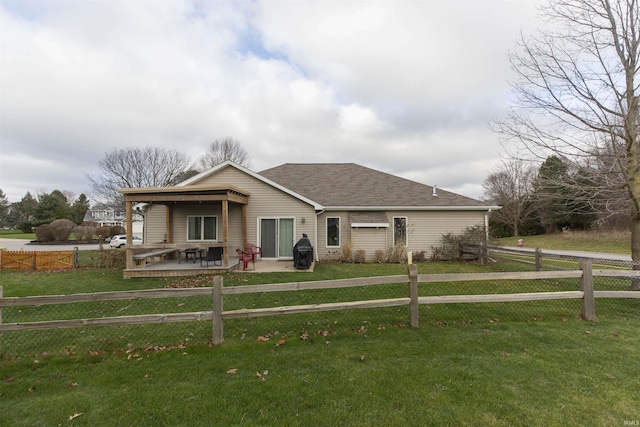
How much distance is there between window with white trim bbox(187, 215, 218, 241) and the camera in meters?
13.7

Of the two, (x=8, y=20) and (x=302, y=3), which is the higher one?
(x=302, y=3)

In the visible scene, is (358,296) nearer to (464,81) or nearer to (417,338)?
(417,338)

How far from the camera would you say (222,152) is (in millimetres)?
35906

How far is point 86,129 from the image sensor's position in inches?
822

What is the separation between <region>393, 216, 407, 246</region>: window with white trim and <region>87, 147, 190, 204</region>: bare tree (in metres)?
25.5

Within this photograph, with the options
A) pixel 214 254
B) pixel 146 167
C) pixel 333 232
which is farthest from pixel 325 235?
pixel 146 167

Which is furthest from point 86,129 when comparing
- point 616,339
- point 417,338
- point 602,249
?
point 602,249

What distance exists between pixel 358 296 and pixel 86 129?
2349cm

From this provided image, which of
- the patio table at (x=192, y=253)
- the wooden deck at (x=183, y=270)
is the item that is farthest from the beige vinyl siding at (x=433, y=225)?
the patio table at (x=192, y=253)

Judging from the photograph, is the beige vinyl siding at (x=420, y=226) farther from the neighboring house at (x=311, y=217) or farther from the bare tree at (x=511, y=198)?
the bare tree at (x=511, y=198)

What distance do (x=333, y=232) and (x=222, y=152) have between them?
26117 mm

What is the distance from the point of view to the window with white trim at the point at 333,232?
47.4ft

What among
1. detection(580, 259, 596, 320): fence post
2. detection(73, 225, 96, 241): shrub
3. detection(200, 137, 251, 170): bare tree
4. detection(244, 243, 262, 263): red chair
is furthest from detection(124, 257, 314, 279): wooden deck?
detection(73, 225, 96, 241): shrub

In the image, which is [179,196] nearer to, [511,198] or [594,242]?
[594,242]
